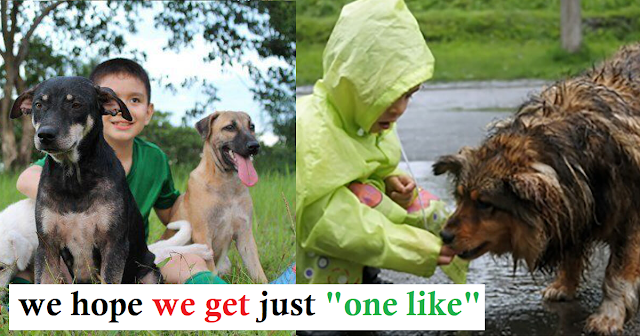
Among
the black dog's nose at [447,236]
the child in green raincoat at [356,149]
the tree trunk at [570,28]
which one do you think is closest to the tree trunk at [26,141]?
the child in green raincoat at [356,149]

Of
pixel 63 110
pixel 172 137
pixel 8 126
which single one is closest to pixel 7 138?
pixel 8 126

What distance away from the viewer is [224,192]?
9.25ft

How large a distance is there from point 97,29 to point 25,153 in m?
0.51

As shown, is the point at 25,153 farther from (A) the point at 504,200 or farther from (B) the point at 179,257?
(A) the point at 504,200

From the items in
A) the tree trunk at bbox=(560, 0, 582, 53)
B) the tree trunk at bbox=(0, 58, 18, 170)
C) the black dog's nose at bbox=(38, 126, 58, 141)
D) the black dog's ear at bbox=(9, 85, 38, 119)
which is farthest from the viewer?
the tree trunk at bbox=(560, 0, 582, 53)

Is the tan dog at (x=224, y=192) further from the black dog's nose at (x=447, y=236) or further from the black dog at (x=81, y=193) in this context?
the black dog's nose at (x=447, y=236)

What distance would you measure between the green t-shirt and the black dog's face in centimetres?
24

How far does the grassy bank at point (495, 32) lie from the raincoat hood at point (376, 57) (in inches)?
439

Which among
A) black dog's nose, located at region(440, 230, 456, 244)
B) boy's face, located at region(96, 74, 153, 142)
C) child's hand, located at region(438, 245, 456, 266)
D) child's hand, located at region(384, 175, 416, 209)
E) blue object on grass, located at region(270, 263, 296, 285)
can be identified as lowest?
child's hand, located at region(438, 245, 456, 266)

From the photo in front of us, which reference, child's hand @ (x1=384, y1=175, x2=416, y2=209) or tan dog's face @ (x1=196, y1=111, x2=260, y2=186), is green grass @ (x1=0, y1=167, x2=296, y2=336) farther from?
child's hand @ (x1=384, y1=175, x2=416, y2=209)

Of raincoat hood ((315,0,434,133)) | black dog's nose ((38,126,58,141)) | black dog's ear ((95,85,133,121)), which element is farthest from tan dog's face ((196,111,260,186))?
raincoat hood ((315,0,434,133))

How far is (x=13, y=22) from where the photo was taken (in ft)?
9.02

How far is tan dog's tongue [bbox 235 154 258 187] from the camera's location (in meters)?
2.78

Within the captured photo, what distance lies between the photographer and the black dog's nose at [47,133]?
2.40m
